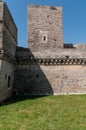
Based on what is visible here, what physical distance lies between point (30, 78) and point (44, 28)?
6573 millimetres

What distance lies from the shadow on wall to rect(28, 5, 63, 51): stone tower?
159 inches

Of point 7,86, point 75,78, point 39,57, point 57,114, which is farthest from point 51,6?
point 57,114

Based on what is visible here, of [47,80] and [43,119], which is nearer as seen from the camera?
[43,119]

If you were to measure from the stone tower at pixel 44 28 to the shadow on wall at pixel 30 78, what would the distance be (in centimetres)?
404

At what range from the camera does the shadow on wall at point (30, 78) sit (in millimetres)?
20500

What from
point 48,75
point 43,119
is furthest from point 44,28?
point 43,119

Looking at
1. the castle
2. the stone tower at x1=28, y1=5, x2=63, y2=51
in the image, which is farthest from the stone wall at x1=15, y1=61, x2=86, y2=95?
the stone tower at x1=28, y1=5, x2=63, y2=51

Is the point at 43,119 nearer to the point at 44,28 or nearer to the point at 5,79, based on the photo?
the point at 5,79

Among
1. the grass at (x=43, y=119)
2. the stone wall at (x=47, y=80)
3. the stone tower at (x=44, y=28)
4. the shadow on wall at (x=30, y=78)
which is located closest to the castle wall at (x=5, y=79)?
the shadow on wall at (x=30, y=78)

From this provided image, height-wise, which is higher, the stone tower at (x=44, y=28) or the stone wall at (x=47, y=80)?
the stone tower at (x=44, y=28)

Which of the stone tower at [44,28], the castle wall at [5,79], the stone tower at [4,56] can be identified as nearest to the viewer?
the stone tower at [4,56]

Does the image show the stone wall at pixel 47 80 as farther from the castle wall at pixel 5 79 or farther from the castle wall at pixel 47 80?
the castle wall at pixel 5 79

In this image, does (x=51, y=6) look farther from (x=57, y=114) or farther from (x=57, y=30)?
(x=57, y=114)

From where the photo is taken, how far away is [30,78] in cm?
2058
